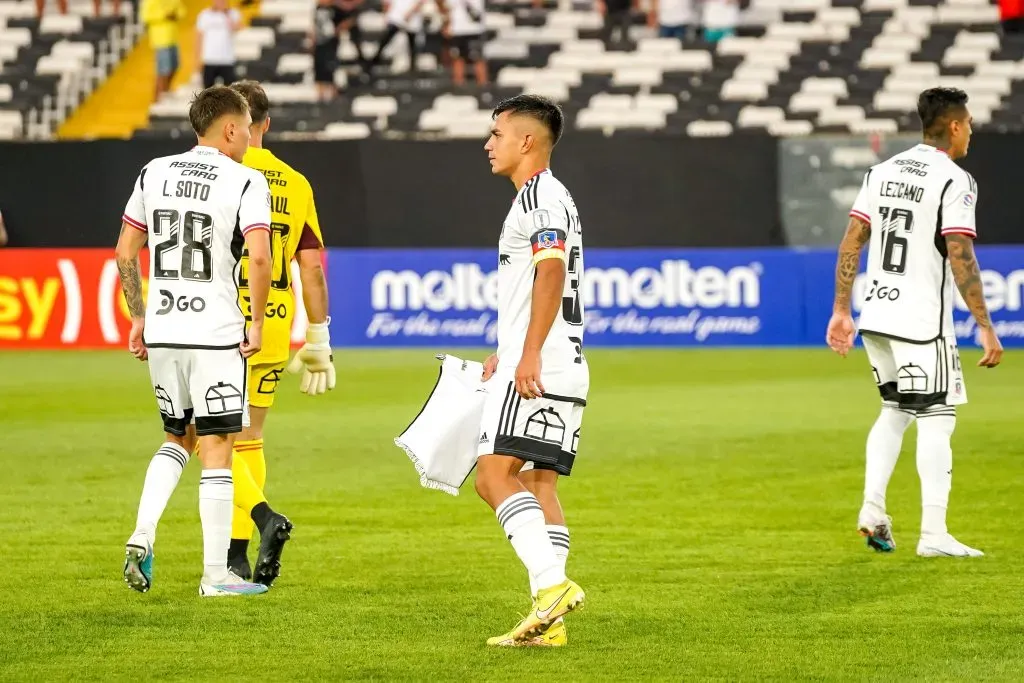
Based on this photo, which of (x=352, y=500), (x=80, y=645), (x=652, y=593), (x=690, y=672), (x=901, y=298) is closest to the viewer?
(x=690, y=672)

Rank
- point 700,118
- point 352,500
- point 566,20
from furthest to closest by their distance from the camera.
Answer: point 566,20 < point 700,118 < point 352,500

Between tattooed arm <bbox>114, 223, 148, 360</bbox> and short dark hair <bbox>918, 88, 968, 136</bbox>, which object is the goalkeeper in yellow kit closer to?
tattooed arm <bbox>114, 223, 148, 360</bbox>

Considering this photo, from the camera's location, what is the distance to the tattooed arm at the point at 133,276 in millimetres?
7023

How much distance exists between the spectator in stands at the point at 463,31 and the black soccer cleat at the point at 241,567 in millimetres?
17171

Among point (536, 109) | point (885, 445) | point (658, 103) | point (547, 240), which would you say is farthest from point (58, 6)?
point (547, 240)

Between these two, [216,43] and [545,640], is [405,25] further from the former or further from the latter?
[545,640]

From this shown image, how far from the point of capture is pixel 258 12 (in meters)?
27.5

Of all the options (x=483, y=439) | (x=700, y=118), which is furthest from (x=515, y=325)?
(x=700, y=118)

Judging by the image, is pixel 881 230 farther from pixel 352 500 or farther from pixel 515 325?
pixel 352 500

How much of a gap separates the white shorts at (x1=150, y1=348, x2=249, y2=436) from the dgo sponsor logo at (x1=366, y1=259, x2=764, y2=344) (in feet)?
40.1

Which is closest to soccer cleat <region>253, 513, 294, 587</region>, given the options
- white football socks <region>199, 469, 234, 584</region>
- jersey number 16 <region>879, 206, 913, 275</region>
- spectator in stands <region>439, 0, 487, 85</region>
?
white football socks <region>199, 469, 234, 584</region>

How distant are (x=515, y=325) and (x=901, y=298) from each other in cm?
274

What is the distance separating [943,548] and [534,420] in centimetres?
292

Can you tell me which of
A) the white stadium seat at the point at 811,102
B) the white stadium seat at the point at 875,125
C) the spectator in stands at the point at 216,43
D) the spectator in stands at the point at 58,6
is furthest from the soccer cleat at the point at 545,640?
the spectator in stands at the point at 58,6
